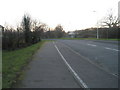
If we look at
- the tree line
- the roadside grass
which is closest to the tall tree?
the tree line

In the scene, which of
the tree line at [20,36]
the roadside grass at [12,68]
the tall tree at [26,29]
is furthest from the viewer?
the tall tree at [26,29]

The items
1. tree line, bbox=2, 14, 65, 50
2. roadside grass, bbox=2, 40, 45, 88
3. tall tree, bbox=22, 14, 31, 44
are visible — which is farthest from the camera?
tall tree, bbox=22, 14, 31, 44

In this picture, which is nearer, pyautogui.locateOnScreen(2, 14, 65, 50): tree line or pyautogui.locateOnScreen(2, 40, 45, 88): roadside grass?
pyautogui.locateOnScreen(2, 40, 45, 88): roadside grass

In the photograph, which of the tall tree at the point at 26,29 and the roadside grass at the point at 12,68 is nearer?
the roadside grass at the point at 12,68

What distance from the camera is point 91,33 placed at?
100 m

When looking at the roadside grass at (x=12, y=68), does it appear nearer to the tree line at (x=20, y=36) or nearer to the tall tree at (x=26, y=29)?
the tree line at (x=20, y=36)

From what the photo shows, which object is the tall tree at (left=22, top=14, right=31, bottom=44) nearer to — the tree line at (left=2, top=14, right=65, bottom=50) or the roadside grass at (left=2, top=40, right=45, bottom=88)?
the tree line at (left=2, top=14, right=65, bottom=50)

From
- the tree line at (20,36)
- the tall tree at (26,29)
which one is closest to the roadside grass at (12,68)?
the tree line at (20,36)

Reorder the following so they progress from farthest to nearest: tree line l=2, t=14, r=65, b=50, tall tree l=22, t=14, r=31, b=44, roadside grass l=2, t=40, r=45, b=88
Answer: tall tree l=22, t=14, r=31, b=44 → tree line l=2, t=14, r=65, b=50 → roadside grass l=2, t=40, r=45, b=88

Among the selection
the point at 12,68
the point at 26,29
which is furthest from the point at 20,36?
the point at 12,68

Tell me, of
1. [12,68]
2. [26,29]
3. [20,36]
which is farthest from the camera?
[26,29]

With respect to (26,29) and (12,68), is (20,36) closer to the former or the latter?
(26,29)

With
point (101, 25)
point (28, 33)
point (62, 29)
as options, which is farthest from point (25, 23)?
point (62, 29)

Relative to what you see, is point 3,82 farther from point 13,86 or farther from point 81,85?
point 81,85
